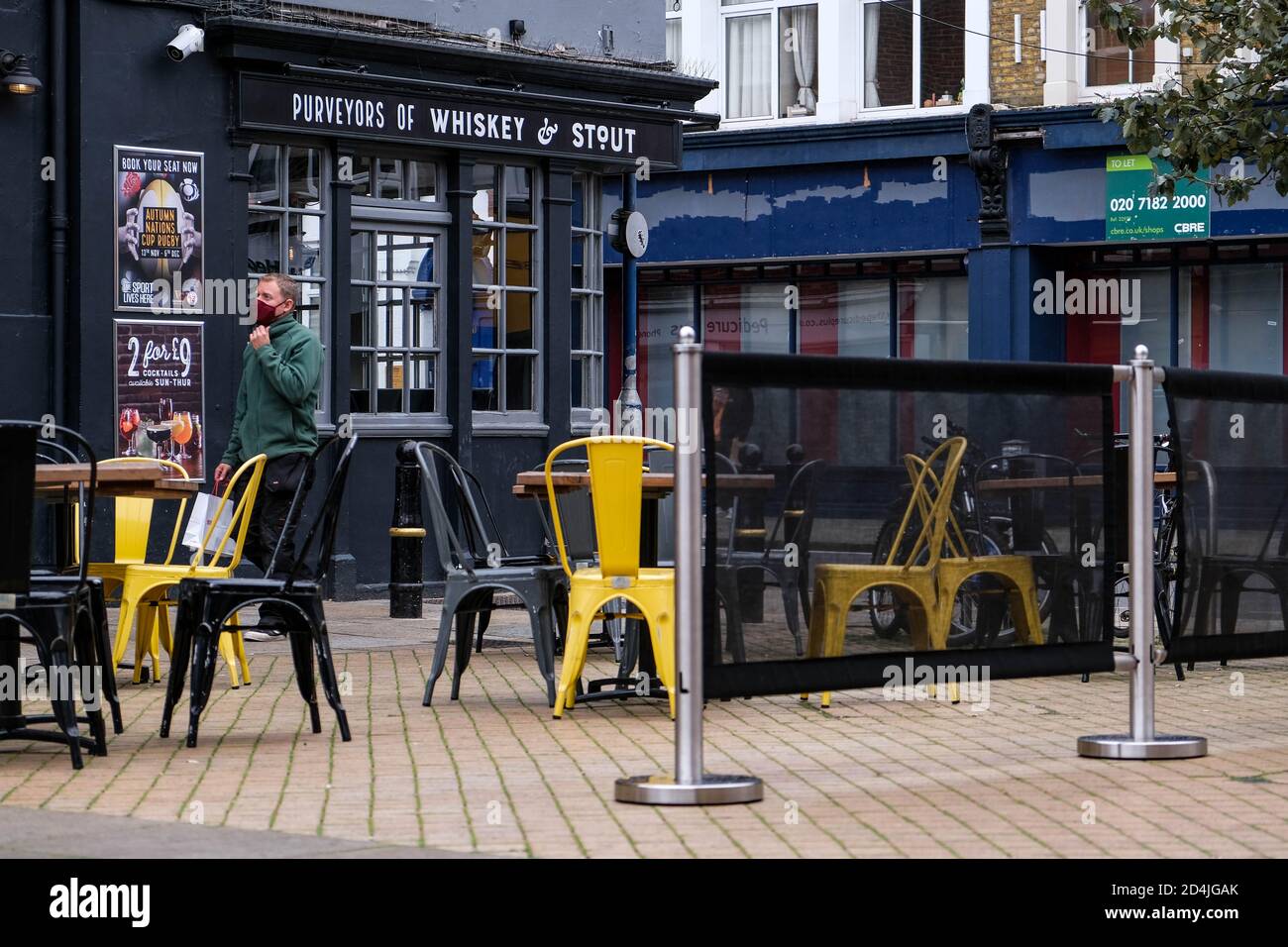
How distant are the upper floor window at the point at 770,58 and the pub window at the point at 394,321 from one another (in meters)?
9.99

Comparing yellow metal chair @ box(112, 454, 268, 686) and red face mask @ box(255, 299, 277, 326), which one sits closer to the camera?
yellow metal chair @ box(112, 454, 268, 686)

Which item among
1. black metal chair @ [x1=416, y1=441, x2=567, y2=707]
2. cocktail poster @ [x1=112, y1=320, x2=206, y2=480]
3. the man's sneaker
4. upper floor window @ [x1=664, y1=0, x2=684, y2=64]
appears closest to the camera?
black metal chair @ [x1=416, y1=441, x2=567, y2=707]

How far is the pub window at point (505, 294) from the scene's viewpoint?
642 inches

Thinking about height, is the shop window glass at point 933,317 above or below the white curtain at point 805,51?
below

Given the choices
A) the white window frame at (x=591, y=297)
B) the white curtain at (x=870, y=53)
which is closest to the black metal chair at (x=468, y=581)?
the white window frame at (x=591, y=297)

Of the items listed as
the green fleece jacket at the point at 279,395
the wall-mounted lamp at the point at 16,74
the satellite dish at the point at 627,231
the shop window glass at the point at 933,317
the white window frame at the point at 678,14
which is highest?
the white window frame at the point at 678,14

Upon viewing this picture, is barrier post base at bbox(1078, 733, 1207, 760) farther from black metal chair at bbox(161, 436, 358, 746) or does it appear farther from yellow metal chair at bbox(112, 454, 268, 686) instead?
yellow metal chair at bbox(112, 454, 268, 686)

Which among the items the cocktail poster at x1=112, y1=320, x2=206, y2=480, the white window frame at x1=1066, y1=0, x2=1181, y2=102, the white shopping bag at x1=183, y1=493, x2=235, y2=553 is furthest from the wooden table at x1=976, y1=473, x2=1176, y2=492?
the white window frame at x1=1066, y1=0, x2=1181, y2=102

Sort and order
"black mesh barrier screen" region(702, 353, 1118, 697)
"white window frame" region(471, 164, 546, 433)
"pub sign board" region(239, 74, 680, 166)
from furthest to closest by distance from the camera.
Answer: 1. "white window frame" region(471, 164, 546, 433)
2. "pub sign board" region(239, 74, 680, 166)
3. "black mesh barrier screen" region(702, 353, 1118, 697)

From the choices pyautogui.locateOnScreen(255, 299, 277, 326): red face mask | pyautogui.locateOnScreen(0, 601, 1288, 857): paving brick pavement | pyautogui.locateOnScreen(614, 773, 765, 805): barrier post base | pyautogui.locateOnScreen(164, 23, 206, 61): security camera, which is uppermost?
pyautogui.locateOnScreen(164, 23, 206, 61): security camera

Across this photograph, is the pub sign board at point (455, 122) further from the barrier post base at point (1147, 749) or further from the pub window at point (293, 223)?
the barrier post base at point (1147, 749)

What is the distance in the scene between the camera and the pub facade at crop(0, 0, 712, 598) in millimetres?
13625
